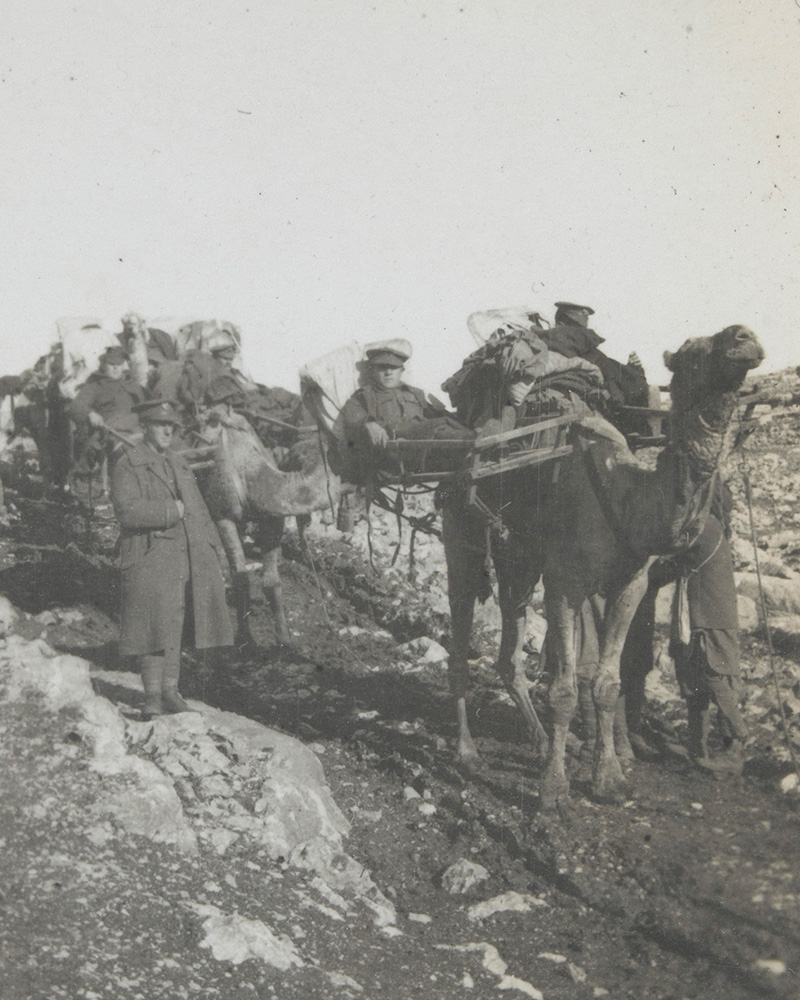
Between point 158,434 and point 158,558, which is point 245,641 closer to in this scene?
point 158,558

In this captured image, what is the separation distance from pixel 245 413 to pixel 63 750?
489 centimetres

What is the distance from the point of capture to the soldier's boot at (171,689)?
21.5ft

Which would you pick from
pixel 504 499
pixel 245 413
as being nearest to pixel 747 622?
pixel 504 499

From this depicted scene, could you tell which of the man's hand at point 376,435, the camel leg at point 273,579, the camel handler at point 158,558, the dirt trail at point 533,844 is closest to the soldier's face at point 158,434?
the camel handler at point 158,558

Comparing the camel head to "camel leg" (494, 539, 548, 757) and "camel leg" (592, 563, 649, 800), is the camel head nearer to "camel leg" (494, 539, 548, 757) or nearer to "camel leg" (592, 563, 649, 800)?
"camel leg" (592, 563, 649, 800)

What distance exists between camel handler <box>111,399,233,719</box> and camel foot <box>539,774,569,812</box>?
2519 millimetres

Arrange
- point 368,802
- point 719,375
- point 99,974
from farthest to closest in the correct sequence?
point 368,802, point 719,375, point 99,974

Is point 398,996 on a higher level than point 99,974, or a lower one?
lower

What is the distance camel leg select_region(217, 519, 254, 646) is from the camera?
9383mm

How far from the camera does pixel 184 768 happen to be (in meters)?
5.70

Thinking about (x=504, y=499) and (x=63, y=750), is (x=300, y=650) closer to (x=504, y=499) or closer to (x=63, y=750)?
(x=504, y=499)

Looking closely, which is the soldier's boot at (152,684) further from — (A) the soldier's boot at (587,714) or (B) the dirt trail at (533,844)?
(A) the soldier's boot at (587,714)

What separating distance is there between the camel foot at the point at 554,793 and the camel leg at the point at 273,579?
409 centimetres

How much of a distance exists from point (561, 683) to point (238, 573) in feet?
13.9
